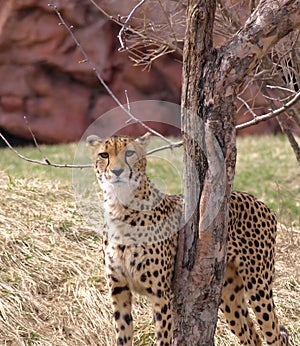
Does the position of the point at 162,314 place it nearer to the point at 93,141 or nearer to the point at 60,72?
the point at 93,141

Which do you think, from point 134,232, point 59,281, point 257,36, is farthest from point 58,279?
point 257,36

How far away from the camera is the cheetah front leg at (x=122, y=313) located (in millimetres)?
4020

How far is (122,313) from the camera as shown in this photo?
405 centimetres

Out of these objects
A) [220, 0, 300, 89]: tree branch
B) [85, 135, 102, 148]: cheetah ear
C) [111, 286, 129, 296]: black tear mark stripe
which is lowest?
[111, 286, 129, 296]: black tear mark stripe

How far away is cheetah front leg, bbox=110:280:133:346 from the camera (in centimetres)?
402

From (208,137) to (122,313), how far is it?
3.63ft

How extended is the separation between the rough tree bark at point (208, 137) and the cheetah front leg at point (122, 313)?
A: 0.35 meters

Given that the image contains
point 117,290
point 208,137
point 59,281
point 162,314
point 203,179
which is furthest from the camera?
point 59,281

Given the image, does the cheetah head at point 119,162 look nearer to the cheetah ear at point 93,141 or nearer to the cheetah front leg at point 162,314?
the cheetah ear at point 93,141

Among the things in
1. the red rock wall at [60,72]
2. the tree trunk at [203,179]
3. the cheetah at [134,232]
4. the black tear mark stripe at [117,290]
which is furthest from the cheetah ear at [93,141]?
the red rock wall at [60,72]

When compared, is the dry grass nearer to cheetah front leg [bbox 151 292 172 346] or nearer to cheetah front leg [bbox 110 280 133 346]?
cheetah front leg [bbox 110 280 133 346]

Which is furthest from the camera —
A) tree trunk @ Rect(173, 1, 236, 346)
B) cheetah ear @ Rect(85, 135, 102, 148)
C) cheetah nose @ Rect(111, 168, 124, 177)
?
cheetah ear @ Rect(85, 135, 102, 148)

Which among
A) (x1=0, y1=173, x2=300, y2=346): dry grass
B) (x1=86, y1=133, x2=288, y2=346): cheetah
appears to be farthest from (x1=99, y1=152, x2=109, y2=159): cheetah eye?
(x1=0, y1=173, x2=300, y2=346): dry grass

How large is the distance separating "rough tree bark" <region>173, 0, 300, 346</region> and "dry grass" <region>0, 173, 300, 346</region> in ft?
4.00
